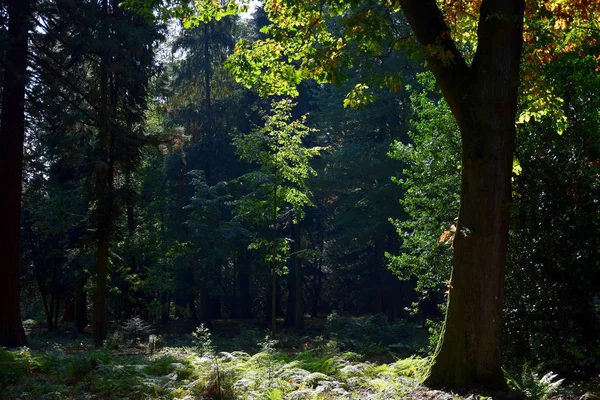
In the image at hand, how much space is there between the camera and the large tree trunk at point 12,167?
12.2 meters

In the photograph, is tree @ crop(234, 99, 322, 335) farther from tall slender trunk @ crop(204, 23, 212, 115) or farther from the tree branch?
tall slender trunk @ crop(204, 23, 212, 115)

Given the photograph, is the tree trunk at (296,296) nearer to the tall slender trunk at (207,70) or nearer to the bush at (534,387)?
the tall slender trunk at (207,70)

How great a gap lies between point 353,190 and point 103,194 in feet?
53.5

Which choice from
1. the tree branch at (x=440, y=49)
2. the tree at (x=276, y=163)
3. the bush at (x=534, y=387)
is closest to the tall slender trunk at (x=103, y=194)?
the tree at (x=276, y=163)

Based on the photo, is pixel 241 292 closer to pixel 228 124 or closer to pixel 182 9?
pixel 228 124

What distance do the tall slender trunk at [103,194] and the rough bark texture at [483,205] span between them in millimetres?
→ 10697

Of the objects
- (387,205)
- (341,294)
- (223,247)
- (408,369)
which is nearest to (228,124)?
(223,247)

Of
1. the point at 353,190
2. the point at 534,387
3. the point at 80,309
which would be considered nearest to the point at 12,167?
the point at 534,387

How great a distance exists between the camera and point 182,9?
302 inches

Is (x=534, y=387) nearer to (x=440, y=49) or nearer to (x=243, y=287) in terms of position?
(x=440, y=49)

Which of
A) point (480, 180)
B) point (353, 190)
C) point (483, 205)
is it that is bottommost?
point (483, 205)

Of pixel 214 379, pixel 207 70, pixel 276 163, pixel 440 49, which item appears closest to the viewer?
pixel 440 49

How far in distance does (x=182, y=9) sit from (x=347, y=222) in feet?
72.8

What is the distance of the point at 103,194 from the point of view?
15102mm
